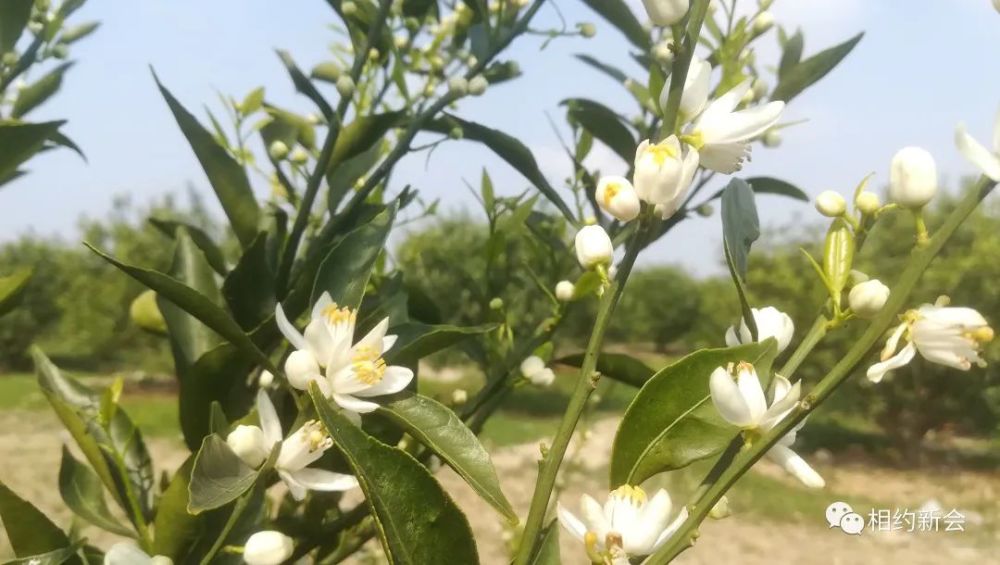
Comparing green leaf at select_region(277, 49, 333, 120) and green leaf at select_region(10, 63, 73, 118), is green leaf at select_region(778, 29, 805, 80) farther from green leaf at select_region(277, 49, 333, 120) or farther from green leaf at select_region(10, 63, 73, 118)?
green leaf at select_region(10, 63, 73, 118)

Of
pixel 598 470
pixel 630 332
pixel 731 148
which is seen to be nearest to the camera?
pixel 731 148

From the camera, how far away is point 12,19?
760 millimetres

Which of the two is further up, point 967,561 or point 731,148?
point 731,148

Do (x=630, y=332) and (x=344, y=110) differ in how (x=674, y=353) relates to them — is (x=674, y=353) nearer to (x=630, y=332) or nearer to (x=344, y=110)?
(x=630, y=332)

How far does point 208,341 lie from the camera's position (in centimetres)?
A: 68

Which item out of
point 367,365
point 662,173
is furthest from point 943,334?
point 367,365

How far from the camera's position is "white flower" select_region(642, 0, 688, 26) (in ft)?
1.18

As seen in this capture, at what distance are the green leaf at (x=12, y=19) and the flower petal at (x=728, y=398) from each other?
0.70 m

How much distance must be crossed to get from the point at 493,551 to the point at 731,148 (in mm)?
4175

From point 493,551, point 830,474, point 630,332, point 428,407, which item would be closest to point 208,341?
point 428,407

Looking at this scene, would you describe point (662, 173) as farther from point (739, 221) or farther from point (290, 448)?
point (290, 448)

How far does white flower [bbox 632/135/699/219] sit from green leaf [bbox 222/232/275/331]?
320mm

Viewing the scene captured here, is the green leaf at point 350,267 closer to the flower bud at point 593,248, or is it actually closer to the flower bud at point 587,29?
the flower bud at point 593,248

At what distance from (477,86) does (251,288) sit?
31 cm
